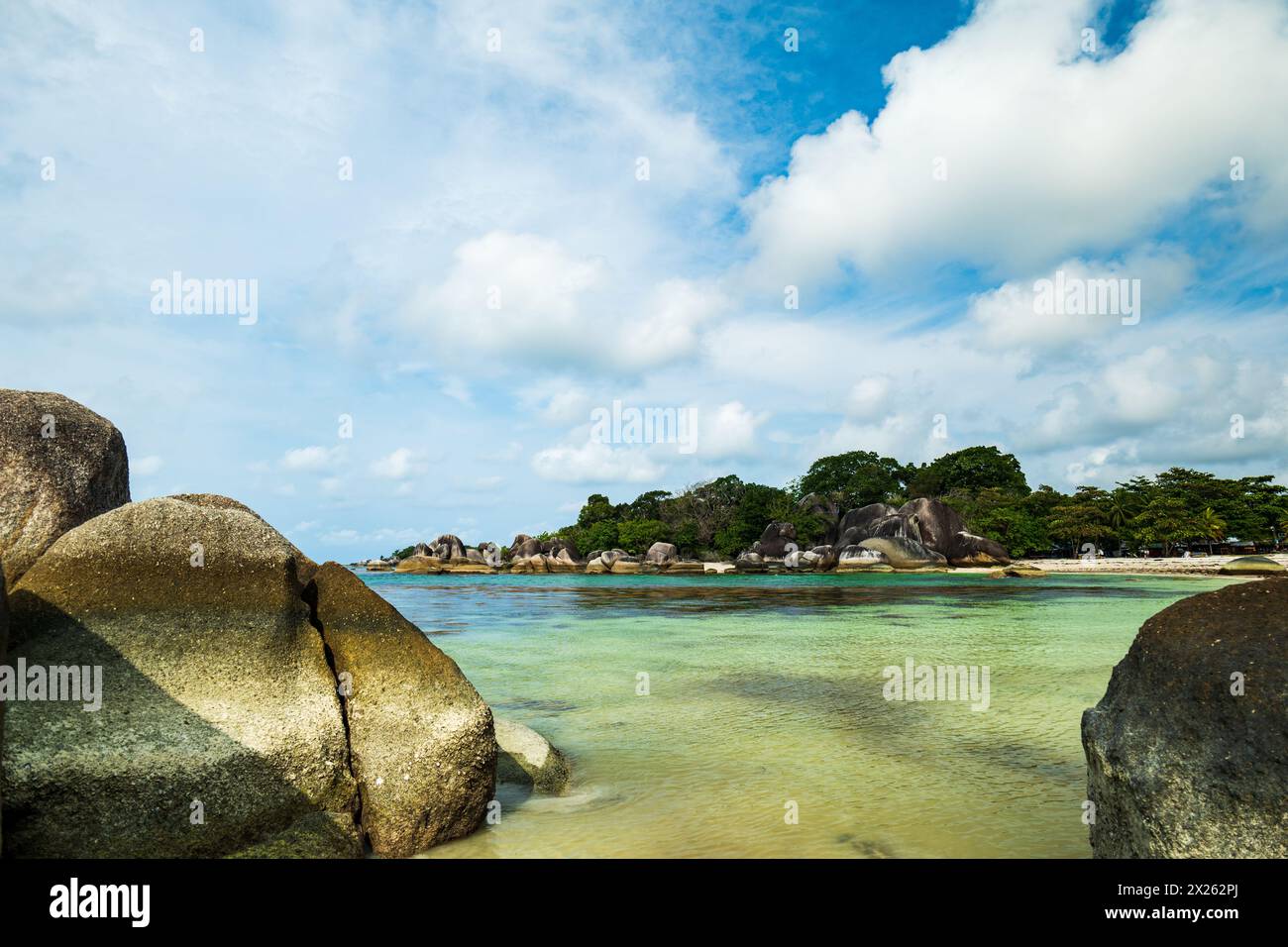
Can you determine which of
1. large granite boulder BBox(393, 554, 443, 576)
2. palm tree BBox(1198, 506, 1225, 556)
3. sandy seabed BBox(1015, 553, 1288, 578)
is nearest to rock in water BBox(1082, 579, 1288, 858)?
sandy seabed BBox(1015, 553, 1288, 578)

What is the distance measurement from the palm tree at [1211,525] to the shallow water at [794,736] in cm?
5493

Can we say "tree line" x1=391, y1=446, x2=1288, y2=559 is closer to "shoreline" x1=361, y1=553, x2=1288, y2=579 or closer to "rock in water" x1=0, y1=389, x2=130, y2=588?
"shoreline" x1=361, y1=553, x2=1288, y2=579

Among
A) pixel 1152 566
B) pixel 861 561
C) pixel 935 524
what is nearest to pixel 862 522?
pixel 861 561

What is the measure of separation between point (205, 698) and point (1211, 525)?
7885cm

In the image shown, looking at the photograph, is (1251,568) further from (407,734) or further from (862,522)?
(407,734)

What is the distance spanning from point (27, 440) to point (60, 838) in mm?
3126

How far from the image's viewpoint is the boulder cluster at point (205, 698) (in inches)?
164

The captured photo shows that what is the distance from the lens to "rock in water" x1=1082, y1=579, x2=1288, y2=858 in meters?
3.41

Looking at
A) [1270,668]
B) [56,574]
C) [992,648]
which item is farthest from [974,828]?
[992,648]

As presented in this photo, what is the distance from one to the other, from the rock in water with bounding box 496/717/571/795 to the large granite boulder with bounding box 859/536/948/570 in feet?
181

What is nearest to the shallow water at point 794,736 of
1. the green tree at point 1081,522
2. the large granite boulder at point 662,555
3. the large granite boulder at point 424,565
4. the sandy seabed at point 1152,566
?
the sandy seabed at point 1152,566
